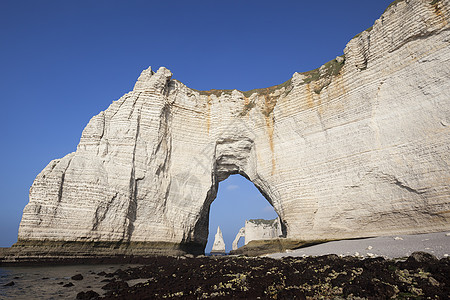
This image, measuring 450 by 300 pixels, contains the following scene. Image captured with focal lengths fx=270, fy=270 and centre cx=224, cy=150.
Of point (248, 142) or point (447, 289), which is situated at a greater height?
point (248, 142)

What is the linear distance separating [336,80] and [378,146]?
4658 mm

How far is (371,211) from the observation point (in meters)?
12.6

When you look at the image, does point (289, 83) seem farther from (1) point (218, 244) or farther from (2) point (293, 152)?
(1) point (218, 244)

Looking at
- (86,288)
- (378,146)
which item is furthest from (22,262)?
(378,146)

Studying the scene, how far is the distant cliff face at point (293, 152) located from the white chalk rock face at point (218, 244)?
49309mm

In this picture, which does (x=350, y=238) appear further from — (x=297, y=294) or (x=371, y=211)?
(x=297, y=294)

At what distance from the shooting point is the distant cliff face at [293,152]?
11.5 m

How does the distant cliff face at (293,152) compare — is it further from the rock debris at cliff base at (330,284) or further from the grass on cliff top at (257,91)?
the rock debris at cliff base at (330,284)

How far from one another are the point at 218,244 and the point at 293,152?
57414mm

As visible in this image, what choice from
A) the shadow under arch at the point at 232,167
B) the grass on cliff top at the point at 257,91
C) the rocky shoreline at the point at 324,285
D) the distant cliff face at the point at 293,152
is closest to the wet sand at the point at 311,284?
the rocky shoreline at the point at 324,285

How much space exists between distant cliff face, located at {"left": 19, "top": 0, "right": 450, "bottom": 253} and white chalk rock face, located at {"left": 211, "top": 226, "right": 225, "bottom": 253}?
4931 centimetres

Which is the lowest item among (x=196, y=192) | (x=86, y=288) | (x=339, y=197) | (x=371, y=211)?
(x=86, y=288)

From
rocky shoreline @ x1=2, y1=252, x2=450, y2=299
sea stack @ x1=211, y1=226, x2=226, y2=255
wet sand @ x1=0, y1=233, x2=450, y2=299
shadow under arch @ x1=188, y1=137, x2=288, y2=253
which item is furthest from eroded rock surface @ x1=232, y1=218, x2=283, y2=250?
rocky shoreline @ x1=2, y1=252, x2=450, y2=299

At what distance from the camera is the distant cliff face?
11.5 metres
